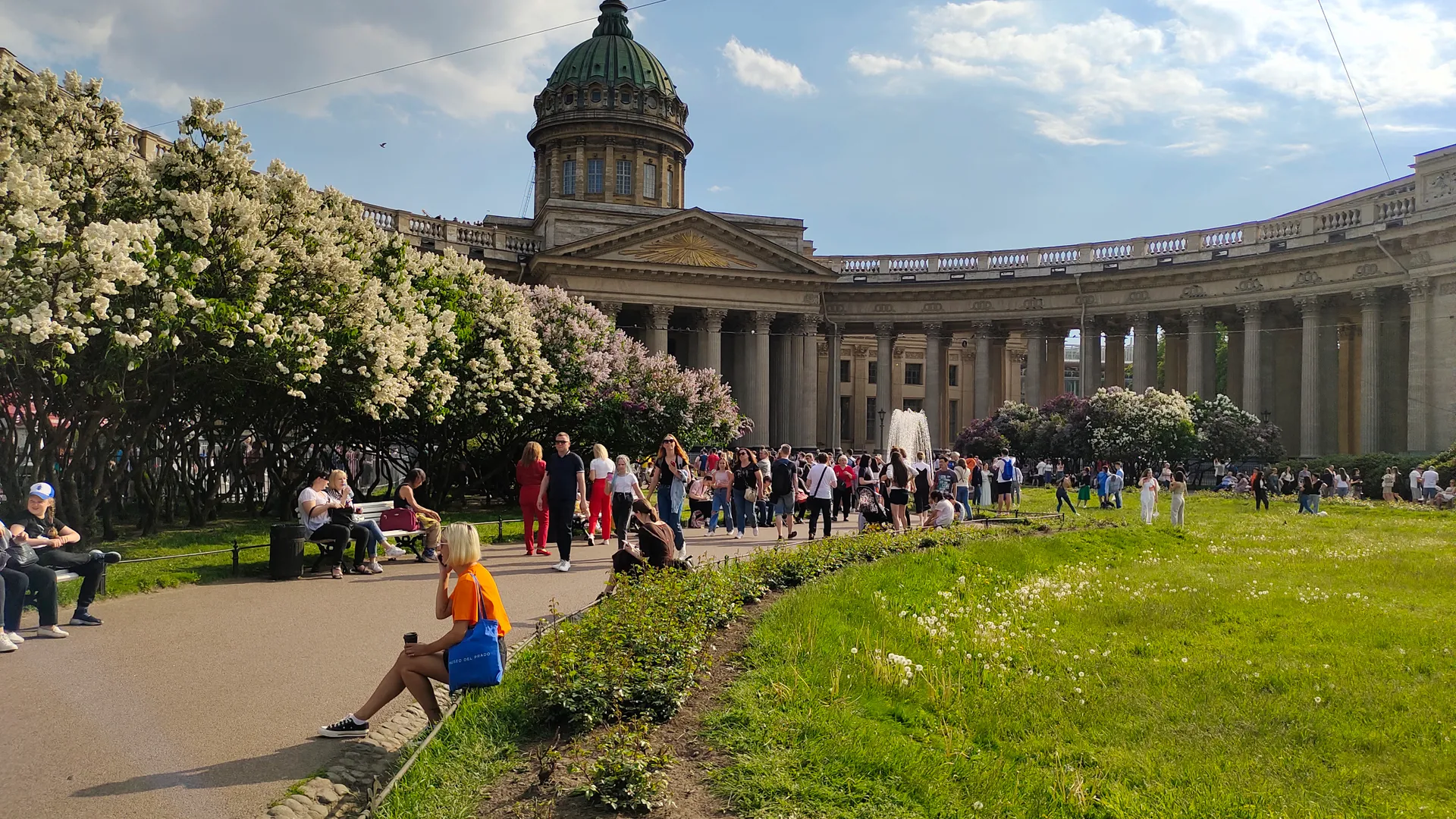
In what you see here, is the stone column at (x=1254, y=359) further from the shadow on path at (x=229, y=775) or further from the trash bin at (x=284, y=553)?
the shadow on path at (x=229, y=775)

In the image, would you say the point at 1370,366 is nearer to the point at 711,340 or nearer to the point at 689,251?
the point at 711,340

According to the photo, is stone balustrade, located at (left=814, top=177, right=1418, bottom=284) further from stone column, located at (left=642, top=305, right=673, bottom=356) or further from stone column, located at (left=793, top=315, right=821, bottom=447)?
stone column, located at (left=642, top=305, right=673, bottom=356)

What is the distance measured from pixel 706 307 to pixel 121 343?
4176 cm

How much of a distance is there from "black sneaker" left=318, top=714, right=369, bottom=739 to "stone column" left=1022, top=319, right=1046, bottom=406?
51.1 metres

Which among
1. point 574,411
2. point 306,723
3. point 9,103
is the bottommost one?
point 306,723

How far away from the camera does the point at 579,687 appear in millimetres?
7633

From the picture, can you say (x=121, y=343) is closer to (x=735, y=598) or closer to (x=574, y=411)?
(x=735, y=598)

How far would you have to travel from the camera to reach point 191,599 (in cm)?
1260

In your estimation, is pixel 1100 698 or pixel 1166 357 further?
pixel 1166 357

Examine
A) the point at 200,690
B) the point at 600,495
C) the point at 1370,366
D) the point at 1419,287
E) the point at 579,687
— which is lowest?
the point at 200,690

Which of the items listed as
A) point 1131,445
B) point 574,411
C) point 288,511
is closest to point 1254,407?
point 1131,445

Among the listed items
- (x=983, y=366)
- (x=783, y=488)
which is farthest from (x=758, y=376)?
(x=783, y=488)

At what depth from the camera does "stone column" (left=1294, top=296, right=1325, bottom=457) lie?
4528 cm

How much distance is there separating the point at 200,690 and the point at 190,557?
731cm
